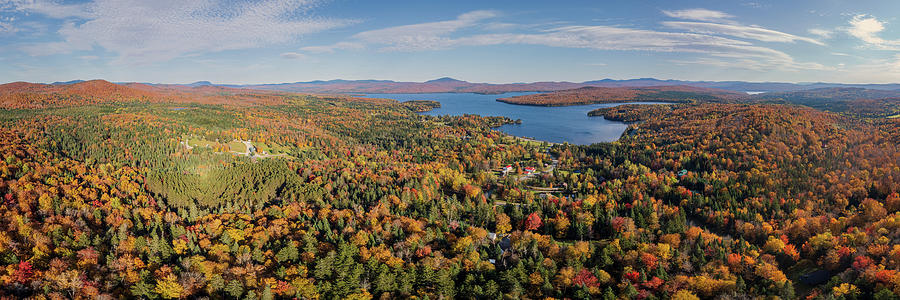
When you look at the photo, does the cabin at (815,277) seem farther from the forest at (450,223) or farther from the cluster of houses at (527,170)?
the cluster of houses at (527,170)

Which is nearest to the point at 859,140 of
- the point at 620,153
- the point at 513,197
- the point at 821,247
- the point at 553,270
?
the point at 620,153

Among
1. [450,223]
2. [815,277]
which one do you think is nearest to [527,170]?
[450,223]

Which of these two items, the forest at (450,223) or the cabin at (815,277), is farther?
the cabin at (815,277)

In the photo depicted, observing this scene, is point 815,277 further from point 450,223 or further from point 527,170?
point 527,170

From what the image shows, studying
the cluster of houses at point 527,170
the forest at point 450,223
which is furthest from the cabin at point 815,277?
the cluster of houses at point 527,170

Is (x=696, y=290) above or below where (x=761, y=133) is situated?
below

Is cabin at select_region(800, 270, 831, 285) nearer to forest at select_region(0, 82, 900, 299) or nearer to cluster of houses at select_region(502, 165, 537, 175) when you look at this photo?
forest at select_region(0, 82, 900, 299)

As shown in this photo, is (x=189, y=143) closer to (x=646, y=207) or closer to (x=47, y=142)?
(x=47, y=142)

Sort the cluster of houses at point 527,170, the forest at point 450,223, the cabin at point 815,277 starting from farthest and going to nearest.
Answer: the cluster of houses at point 527,170
the cabin at point 815,277
the forest at point 450,223
